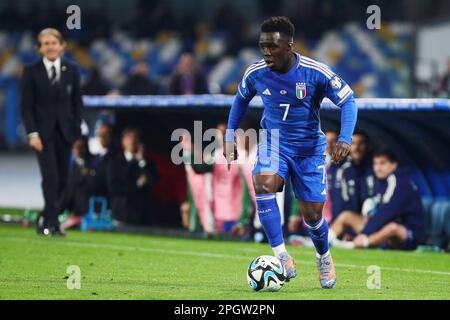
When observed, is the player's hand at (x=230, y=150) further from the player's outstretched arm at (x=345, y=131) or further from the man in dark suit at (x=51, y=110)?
the man in dark suit at (x=51, y=110)

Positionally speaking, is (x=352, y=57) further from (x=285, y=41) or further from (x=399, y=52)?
(x=285, y=41)

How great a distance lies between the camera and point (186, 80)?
19609 millimetres

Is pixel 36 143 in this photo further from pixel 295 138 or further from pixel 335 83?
pixel 335 83

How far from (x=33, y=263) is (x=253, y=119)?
4.24 metres

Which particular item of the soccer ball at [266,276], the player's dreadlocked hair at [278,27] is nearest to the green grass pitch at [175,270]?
the soccer ball at [266,276]

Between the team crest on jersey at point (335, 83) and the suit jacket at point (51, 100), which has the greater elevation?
the team crest on jersey at point (335, 83)

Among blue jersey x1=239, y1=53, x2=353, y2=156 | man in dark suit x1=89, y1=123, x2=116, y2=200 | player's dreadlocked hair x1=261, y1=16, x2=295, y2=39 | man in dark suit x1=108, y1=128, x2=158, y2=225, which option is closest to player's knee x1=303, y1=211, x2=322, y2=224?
blue jersey x1=239, y1=53, x2=353, y2=156

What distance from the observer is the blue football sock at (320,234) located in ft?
29.2

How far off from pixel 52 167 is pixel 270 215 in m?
4.58

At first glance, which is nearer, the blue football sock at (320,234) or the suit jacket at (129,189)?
the blue football sock at (320,234)

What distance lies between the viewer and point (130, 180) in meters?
15.0

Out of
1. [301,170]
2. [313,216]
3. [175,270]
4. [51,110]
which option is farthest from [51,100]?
[313,216]

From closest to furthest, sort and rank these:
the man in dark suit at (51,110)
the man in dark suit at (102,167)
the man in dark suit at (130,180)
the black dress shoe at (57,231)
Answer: the man in dark suit at (51,110) < the black dress shoe at (57,231) < the man in dark suit at (130,180) < the man in dark suit at (102,167)
